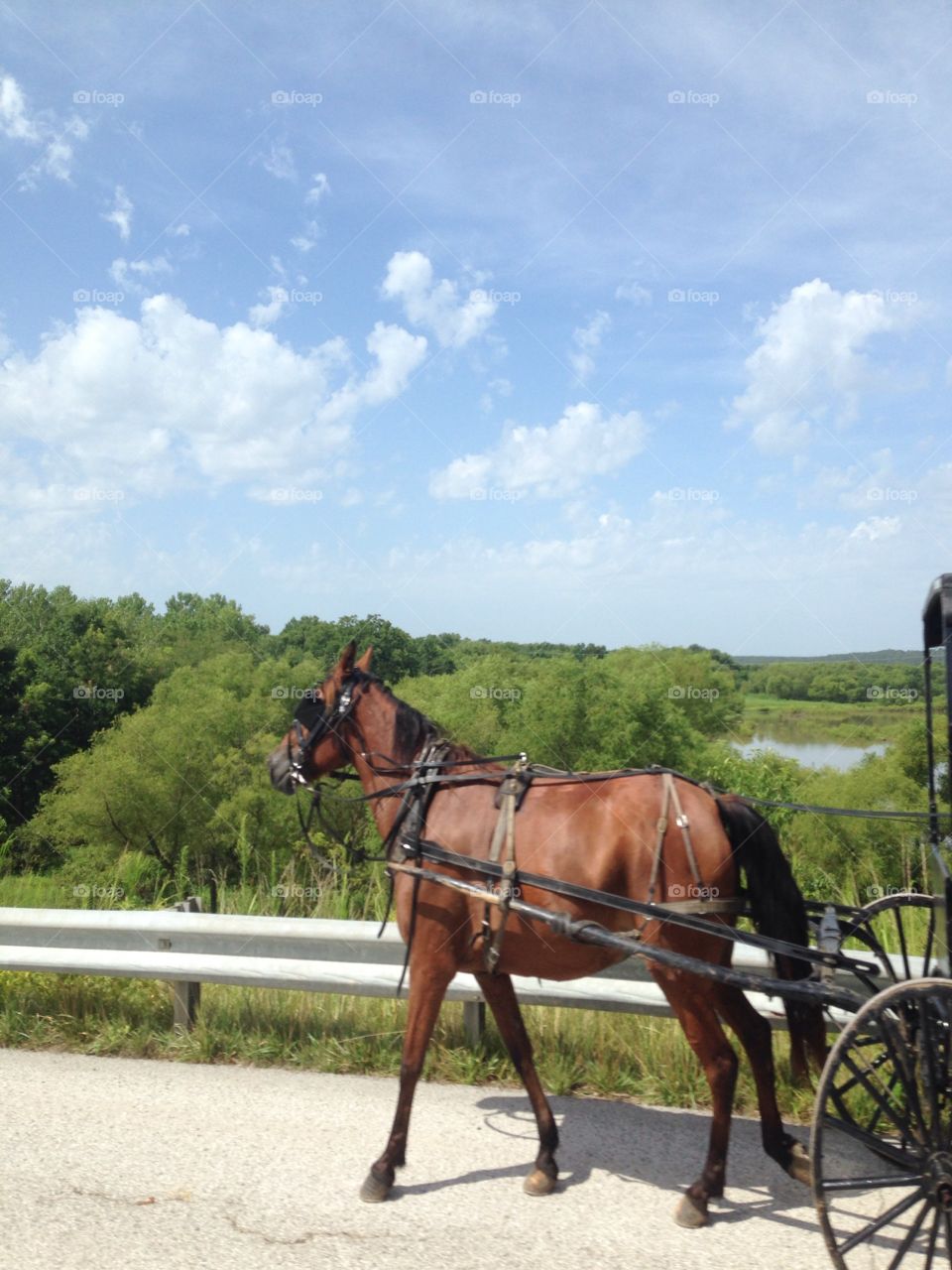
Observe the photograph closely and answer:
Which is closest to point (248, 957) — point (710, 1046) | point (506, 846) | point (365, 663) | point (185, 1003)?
point (185, 1003)

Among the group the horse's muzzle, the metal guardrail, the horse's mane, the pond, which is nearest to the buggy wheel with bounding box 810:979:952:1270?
the metal guardrail

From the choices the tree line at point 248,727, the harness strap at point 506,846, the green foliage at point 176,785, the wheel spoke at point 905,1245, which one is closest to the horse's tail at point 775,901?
the harness strap at point 506,846

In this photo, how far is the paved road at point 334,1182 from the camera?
134 inches

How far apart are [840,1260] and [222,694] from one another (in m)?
45.4

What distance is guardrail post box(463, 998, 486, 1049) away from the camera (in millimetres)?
5117

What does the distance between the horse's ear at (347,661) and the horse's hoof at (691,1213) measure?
2.61 m

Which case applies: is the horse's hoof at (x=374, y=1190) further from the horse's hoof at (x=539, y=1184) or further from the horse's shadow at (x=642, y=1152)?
the horse's hoof at (x=539, y=1184)

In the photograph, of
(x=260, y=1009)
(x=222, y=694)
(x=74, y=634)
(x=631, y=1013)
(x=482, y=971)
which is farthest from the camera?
(x=74, y=634)

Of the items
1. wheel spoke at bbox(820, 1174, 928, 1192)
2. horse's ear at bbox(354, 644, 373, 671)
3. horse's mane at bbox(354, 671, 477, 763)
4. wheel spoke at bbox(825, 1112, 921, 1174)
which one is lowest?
wheel spoke at bbox(820, 1174, 928, 1192)

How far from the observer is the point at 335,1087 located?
4.86 meters

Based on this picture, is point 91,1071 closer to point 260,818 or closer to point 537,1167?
point 537,1167

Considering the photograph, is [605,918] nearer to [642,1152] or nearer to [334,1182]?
[642,1152]

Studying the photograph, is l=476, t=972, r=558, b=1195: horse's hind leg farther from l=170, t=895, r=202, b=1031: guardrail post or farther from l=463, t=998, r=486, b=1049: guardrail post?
l=170, t=895, r=202, b=1031: guardrail post

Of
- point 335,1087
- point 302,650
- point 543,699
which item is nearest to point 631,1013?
point 335,1087
